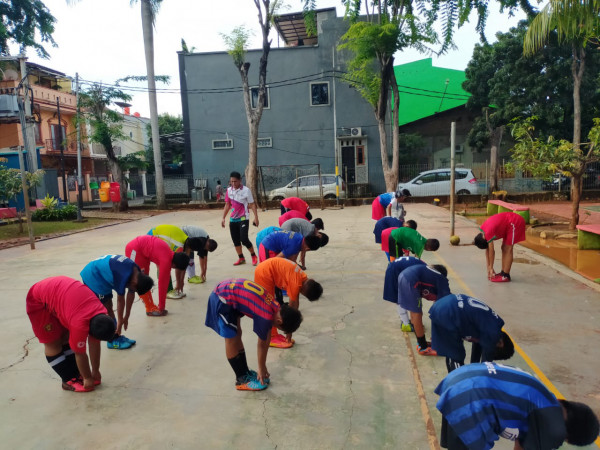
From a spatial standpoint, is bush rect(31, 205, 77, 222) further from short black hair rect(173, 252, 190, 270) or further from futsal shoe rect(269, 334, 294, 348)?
futsal shoe rect(269, 334, 294, 348)

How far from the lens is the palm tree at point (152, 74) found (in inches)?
792

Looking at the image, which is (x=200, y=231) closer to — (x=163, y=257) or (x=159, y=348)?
(x=163, y=257)

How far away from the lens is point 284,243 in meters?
5.20

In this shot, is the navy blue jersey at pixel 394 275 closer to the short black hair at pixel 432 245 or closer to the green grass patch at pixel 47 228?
the short black hair at pixel 432 245

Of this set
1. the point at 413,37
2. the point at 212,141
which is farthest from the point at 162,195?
the point at 413,37

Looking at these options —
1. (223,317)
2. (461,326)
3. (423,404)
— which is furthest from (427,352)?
(223,317)

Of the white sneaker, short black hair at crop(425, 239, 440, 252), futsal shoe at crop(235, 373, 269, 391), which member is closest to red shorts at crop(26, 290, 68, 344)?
futsal shoe at crop(235, 373, 269, 391)

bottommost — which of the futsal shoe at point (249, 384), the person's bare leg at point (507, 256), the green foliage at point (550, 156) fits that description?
the futsal shoe at point (249, 384)

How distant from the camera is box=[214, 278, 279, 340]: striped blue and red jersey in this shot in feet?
11.2

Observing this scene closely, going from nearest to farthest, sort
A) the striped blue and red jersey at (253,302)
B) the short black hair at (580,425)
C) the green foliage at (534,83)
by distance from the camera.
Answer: the short black hair at (580,425) < the striped blue and red jersey at (253,302) < the green foliage at (534,83)

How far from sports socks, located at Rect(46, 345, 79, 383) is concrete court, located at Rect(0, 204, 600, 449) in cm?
15

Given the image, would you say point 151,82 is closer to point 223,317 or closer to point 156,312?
point 156,312

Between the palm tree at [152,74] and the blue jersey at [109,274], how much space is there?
16688mm

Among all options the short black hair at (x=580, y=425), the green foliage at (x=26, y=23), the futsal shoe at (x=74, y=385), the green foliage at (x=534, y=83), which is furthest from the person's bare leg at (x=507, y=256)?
the green foliage at (x=26, y=23)
